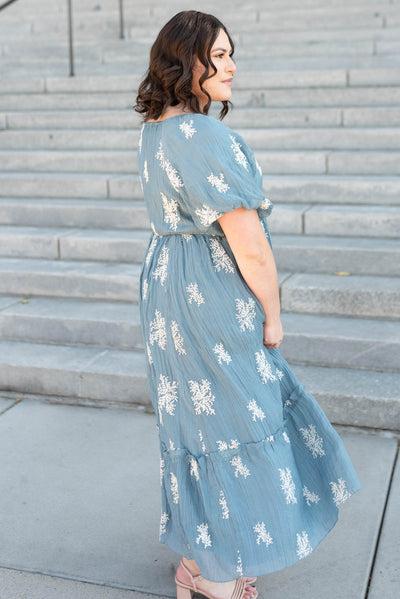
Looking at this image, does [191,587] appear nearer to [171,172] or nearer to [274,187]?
[171,172]

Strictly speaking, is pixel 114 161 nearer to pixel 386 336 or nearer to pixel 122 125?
pixel 122 125

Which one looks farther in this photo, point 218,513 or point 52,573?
point 52,573

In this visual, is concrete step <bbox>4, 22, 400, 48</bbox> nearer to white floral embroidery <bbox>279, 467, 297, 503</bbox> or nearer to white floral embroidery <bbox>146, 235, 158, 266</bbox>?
white floral embroidery <bbox>146, 235, 158, 266</bbox>

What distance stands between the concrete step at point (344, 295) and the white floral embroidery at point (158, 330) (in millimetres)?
2230

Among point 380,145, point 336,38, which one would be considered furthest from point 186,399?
point 336,38

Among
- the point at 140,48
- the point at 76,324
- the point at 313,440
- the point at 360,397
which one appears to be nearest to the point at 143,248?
the point at 76,324

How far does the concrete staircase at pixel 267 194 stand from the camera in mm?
4137

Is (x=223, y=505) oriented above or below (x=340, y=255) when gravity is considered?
below

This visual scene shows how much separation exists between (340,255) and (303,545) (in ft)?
8.78

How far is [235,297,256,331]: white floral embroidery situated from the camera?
2221 mm

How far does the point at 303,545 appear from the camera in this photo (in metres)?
2.30

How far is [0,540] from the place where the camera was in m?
2.91

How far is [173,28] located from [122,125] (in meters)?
4.75

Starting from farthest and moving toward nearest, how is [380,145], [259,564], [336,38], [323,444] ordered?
1. [336,38]
2. [380,145]
3. [323,444]
4. [259,564]
